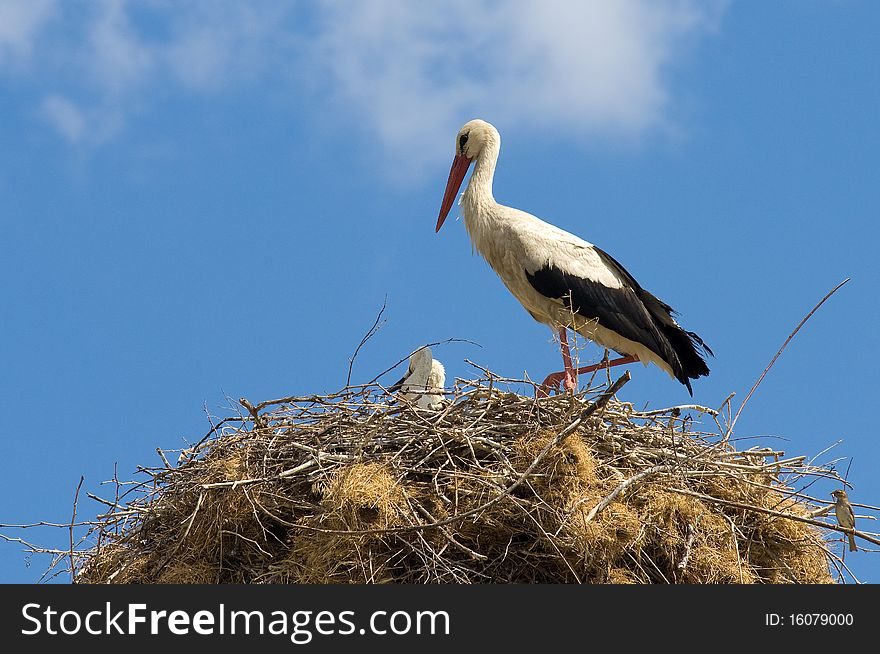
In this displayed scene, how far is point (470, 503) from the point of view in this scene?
5.07 metres

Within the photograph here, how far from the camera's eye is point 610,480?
210 inches

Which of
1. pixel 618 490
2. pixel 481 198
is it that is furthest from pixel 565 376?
pixel 618 490

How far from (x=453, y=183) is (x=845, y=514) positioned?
4.23 meters

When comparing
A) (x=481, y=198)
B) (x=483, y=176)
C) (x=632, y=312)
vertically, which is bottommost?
(x=632, y=312)

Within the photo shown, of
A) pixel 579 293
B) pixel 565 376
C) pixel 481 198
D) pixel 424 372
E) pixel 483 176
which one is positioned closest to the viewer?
pixel 565 376

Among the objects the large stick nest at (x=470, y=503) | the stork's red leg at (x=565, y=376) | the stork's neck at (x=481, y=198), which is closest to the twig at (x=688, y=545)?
the large stick nest at (x=470, y=503)

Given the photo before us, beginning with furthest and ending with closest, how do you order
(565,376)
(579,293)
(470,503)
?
(579,293) < (565,376) < (470,503)

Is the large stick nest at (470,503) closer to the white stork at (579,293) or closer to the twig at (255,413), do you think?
the twig at (255,413)

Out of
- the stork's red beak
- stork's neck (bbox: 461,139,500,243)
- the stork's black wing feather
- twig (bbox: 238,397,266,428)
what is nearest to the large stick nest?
twig (bbox: 238,397,266,428)

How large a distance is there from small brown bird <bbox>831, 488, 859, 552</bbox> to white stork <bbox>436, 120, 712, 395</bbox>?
2107mm

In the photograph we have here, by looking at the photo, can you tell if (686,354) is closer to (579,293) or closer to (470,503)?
(579,293)

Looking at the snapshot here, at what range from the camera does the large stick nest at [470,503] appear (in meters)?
5.10

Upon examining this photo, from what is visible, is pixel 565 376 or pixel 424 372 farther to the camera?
pixel 424 372

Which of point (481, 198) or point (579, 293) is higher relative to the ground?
point (481, 198)
